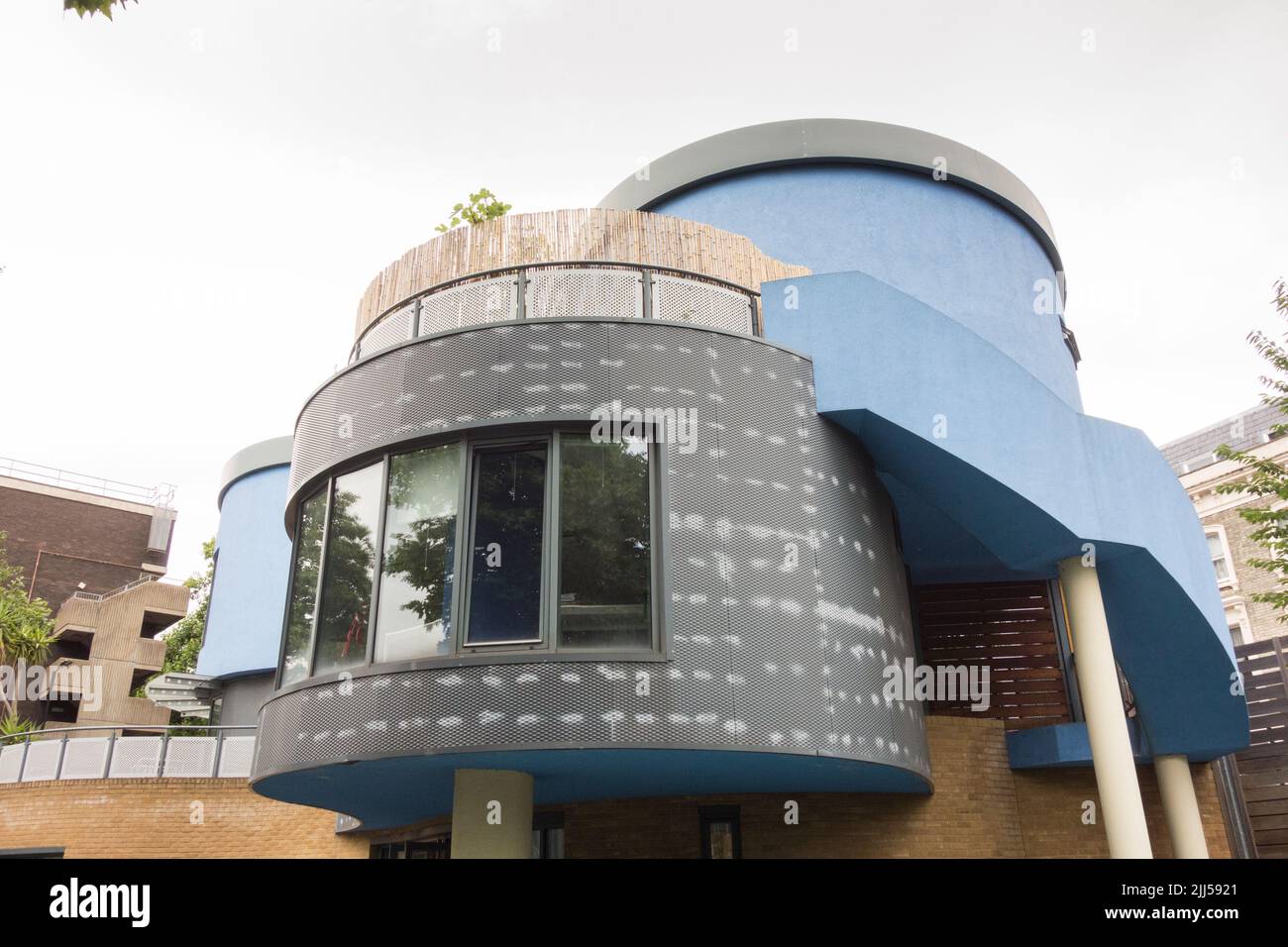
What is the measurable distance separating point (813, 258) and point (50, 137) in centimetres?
937

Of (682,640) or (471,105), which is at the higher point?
(471,105)

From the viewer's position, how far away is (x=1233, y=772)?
14555mm

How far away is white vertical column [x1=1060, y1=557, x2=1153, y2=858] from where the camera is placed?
10203mm

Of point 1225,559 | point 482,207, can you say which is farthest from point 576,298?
point 1225,559

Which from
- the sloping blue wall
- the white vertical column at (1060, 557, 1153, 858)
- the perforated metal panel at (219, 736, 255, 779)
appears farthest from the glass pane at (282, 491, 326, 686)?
the perforated metal panel at (219, 736, 255, 779)

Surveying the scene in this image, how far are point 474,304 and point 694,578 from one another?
3.66 metres

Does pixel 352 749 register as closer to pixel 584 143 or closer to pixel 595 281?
pixel 595 281

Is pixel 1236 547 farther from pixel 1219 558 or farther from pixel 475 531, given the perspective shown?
pixel 475 531

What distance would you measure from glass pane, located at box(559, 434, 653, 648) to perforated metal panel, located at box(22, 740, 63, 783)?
15.4 metres

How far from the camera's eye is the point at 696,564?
837 cm

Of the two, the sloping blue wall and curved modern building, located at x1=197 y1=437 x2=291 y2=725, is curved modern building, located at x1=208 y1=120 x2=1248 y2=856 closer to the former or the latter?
the sloping blue wall

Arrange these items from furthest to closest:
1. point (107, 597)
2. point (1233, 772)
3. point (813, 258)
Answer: point (107, 597), point (1233, 772), point (813, 258)

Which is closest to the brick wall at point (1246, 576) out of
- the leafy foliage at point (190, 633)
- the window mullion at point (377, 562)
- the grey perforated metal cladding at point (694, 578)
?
the grey perforated metal cladding at point (694, 578)

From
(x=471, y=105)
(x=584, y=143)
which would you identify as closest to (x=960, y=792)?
(x=584, y=143)
